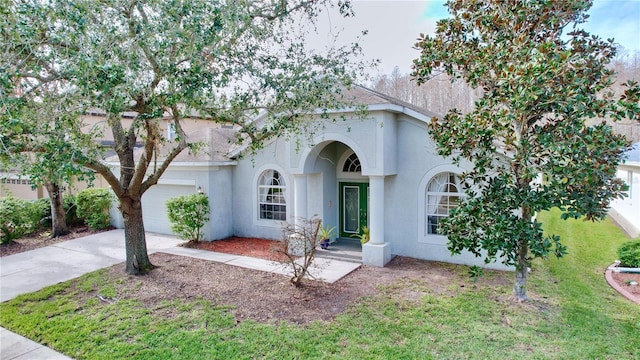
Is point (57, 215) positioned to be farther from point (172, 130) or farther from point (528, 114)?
A: point (528, 114)

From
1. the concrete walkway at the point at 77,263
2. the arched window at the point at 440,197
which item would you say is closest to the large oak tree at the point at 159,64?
the concrete walkway at the point at 77,263

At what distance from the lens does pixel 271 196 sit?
14.9 m

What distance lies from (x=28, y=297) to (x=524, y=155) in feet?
39.4

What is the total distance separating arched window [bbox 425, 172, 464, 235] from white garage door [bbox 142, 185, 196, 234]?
1064cm

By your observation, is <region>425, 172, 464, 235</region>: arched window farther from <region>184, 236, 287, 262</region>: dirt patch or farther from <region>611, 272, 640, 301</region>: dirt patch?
<region>184, 236, 287, 262</region>: dirt patch

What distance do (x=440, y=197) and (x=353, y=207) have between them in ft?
12.7

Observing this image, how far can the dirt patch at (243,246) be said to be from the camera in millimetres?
12789

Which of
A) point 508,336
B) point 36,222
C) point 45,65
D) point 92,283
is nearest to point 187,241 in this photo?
point 92,283

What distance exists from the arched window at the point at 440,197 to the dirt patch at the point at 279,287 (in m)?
1.41

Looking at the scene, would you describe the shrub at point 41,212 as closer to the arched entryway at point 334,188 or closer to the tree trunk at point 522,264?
the arched entryway at point 334,188

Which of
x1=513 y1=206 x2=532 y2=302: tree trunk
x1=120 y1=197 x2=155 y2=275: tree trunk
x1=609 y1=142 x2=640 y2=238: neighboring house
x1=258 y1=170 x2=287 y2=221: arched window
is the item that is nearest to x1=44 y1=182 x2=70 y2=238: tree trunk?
x1=120 y1=197 x2=155 y2=275: tree trunk

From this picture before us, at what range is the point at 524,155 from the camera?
6883 mm

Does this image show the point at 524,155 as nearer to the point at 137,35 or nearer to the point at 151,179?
→ the point at 137,35

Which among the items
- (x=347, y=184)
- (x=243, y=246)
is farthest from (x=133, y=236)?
(x=347, y=184)
